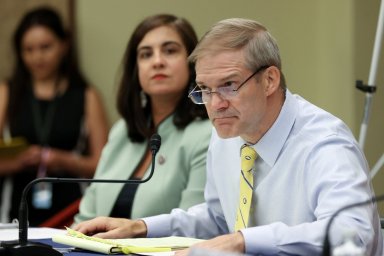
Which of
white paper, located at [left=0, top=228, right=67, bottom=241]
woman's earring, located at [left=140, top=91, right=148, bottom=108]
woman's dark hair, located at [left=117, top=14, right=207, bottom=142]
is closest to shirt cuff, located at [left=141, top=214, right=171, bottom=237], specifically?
white paper, located at [left=0, top=228, right=67, bottom=241]

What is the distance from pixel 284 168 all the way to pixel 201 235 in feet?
1.61

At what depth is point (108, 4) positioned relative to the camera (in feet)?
15.0

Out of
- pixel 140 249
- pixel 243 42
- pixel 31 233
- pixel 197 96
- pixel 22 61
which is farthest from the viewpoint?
pixel 22 61

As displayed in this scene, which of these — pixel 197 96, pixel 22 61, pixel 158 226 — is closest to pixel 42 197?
pixel 22 61

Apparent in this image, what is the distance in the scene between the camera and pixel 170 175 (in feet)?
9.87

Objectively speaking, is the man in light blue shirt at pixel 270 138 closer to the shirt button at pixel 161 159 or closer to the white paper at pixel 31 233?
the white paper at pixel 31 233

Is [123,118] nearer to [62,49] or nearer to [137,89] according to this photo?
[137,89]

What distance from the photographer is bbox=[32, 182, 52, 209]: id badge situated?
169 inches

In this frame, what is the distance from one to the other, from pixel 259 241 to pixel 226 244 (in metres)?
0.09

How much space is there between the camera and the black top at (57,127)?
4.38 metres

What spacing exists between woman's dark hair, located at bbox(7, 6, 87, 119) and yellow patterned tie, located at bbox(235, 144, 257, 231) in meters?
2.47

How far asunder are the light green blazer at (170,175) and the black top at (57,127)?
116cm

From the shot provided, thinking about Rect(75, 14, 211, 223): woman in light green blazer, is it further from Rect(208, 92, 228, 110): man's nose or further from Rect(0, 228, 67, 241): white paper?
Rect(208, 92, 228, 110): man's nose

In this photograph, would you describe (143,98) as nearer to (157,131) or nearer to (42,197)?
(157,131)
